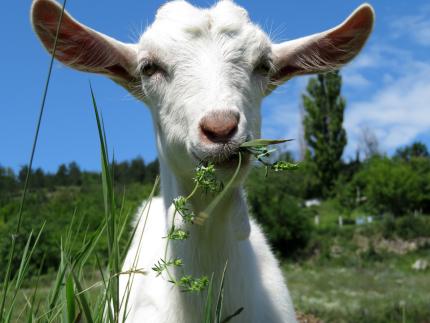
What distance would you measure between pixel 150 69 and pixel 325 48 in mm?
1081

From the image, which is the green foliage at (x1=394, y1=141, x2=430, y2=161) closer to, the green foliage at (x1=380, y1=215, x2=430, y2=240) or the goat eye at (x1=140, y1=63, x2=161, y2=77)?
the green foliage at (x1=380, y1=215, x2=430, y2=240)

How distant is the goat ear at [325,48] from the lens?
3.22 metres

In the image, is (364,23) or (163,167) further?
(364,23)

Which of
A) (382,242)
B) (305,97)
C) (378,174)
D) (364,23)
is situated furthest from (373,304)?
(305,97)

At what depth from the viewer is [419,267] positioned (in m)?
29.9

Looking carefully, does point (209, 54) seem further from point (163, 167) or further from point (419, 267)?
point (419, 267)

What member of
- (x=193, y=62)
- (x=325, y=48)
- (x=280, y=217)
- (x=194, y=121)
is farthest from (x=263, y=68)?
(x=280, y=217)

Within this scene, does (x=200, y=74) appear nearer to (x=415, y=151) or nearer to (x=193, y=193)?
(x=193, y=193)

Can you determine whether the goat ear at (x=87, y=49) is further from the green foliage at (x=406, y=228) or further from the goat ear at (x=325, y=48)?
the green foliage at (x=406, y=228)

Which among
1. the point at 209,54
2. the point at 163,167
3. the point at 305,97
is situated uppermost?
the point at 305,97

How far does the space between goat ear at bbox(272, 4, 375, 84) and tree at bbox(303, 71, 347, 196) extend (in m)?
56.2

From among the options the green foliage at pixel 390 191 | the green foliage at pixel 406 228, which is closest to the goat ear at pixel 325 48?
the green foliage at pixel 406 228

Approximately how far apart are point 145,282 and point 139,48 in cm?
122

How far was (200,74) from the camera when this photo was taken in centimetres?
257
